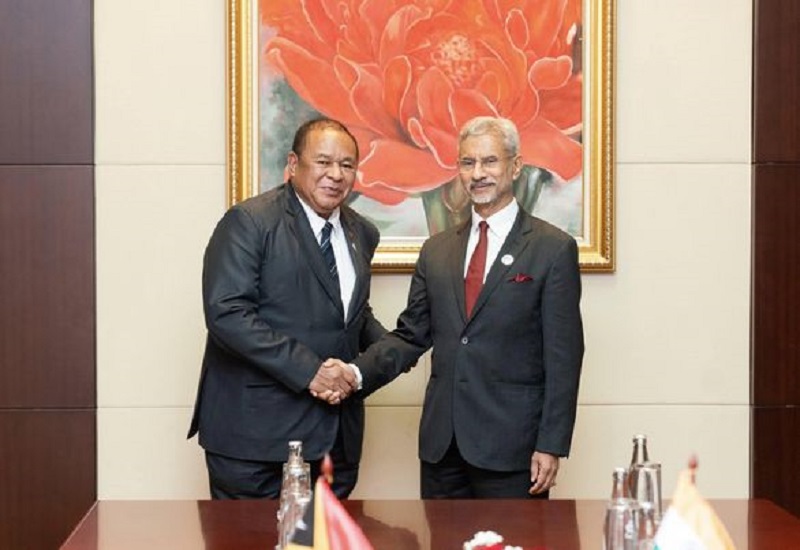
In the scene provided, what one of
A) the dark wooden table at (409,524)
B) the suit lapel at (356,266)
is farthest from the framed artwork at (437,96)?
the dark wooden table at (409,524)

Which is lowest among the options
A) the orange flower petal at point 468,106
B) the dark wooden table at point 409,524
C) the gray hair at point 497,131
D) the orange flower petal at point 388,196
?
the dark wooden table at point 409,524

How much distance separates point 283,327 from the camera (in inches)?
166

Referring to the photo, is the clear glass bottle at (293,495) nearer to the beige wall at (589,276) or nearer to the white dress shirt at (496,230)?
the white dress shirt at (496,230)

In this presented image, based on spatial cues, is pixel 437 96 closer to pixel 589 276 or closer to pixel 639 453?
pixel 589 276

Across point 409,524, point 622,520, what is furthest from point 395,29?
point 622,520

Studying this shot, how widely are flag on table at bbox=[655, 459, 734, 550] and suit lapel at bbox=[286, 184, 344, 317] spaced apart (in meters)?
2.30

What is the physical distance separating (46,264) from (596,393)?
2.14 meters

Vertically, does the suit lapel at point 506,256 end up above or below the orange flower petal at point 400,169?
below

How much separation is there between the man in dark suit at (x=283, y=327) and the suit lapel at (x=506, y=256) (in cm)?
43

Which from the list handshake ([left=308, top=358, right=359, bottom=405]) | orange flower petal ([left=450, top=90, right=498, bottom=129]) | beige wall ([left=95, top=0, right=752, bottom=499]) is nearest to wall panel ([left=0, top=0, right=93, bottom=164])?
beige wall ([left=95, top=0, right=752, bottom=499])

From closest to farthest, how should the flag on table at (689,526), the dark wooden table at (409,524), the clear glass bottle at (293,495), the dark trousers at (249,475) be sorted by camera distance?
the flag on table at (689,526), the clear glass bottle at (293,495), the dark wooden table at (409,524), the dark trousers at (249,475)

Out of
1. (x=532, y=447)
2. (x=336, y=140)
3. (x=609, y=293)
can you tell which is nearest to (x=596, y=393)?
(x=609, y=293)

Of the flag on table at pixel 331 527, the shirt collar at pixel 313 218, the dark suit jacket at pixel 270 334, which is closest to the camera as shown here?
the flag on table at pixel 331 527

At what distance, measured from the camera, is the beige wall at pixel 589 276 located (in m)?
5.08
